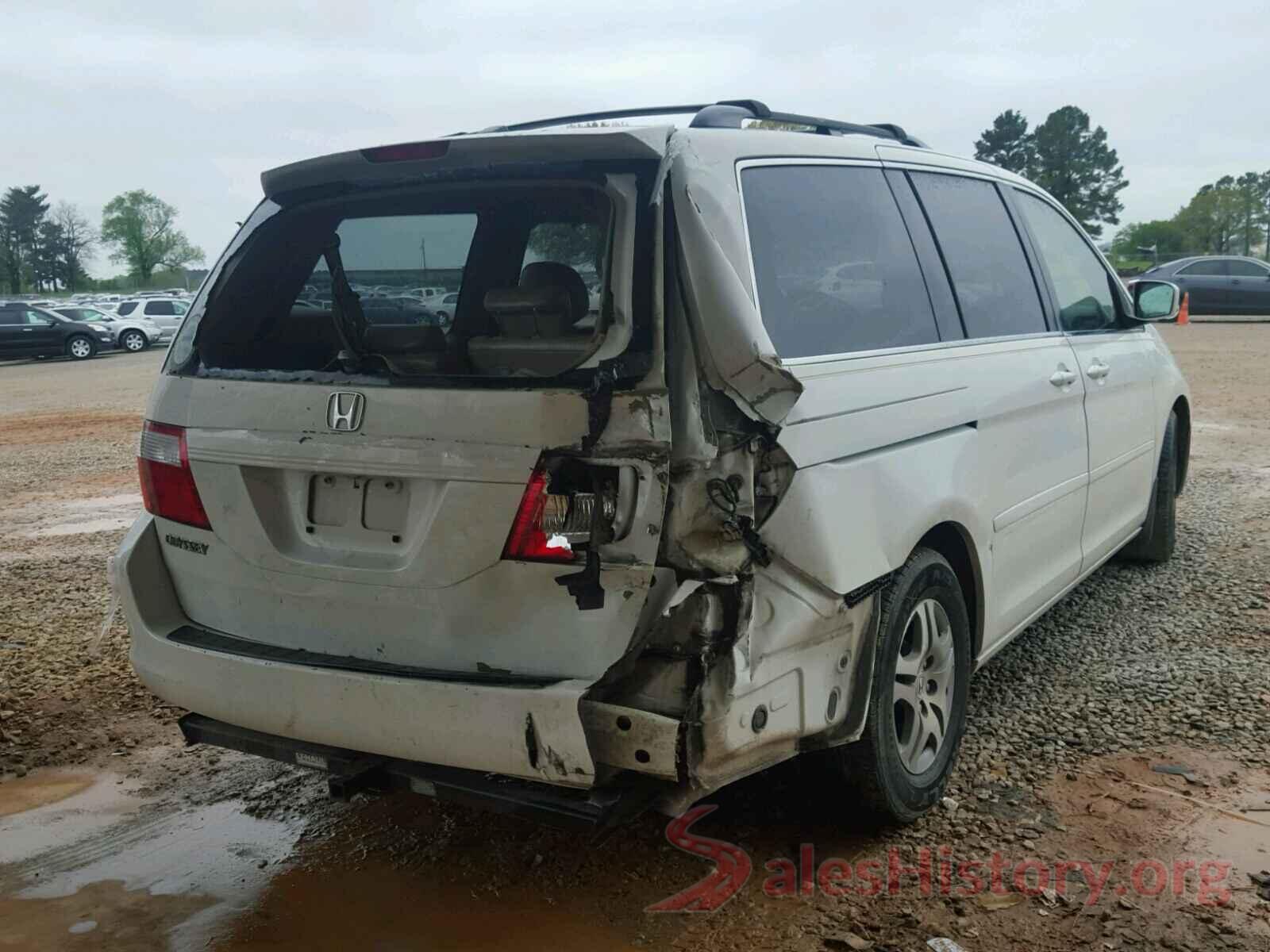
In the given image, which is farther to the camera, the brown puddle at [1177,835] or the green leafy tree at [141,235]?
the green leafy tree at [141,235]

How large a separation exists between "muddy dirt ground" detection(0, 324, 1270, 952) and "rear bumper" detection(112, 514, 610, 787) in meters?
0.57

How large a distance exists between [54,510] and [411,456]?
22.9 feet

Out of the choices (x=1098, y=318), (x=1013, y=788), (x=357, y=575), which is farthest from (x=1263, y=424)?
(x=357, y=575)

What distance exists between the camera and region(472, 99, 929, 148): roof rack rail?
3.04 meters

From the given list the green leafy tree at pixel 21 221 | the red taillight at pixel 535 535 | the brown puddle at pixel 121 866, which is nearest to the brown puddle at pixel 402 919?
the brown puddle at pixel 121 866

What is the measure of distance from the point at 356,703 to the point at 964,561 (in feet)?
6.10

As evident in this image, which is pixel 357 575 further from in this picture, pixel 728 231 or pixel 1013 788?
pixel 1013 788

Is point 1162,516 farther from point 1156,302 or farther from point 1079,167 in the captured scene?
point 1079,167

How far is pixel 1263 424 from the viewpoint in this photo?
1065cm

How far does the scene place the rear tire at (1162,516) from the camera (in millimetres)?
5727

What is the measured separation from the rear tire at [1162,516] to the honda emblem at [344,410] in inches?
168

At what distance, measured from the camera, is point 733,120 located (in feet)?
10.1

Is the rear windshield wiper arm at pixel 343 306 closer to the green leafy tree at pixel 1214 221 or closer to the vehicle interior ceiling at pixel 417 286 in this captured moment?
the vehicle interior ceiling at pixel 417 286

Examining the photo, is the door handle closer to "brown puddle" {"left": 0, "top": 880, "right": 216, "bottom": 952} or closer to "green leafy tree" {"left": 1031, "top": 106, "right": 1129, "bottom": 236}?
"brown puddle" {"left": 0, "top": 880, "right": 216, "bottom": 952}
